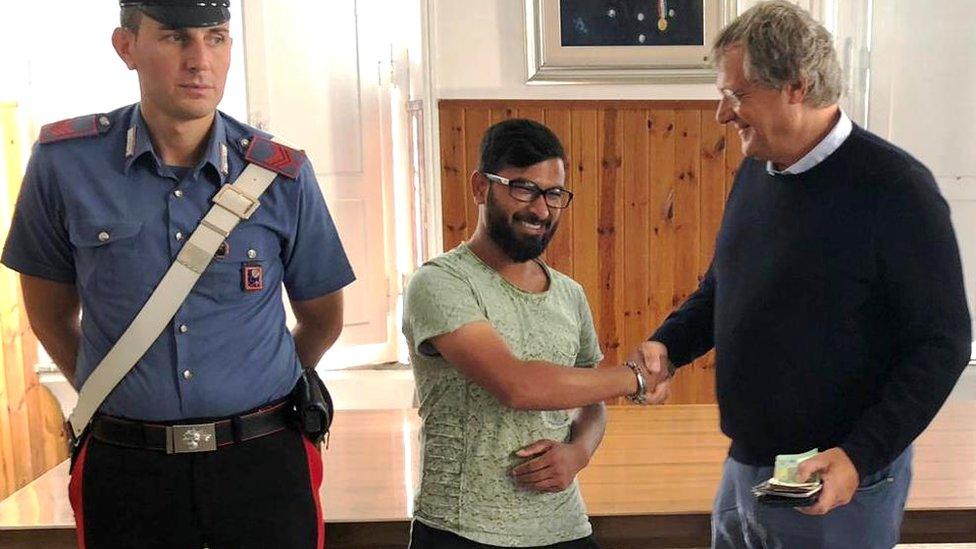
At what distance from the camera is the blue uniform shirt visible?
1.45m

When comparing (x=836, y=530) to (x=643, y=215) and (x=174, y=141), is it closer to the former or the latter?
(x=174, y=141)

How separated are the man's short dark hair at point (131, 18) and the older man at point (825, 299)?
89 cm

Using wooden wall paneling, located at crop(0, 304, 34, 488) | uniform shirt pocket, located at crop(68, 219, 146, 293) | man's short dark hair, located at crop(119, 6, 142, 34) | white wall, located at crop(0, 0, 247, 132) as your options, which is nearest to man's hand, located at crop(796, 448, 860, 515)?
uniform shirt pocket, located at crop(68, 219, 146, 293)

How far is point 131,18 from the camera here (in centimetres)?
144

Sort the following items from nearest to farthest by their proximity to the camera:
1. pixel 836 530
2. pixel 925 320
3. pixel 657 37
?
pixel 925 320 < pixel 836 530 < pixel 657 37

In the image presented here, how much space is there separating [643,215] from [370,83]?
4.14 ft

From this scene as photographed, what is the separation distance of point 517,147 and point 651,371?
1.54 feet

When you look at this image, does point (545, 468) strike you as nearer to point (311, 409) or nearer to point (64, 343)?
point (311, 409)

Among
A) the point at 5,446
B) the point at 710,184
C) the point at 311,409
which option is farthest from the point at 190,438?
the point at 710,184

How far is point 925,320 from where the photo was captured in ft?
4.27

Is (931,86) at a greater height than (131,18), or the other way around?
(131,18)

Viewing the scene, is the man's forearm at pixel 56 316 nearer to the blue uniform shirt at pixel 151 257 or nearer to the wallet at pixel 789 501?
the blue uniform shirt at pixel 151 257

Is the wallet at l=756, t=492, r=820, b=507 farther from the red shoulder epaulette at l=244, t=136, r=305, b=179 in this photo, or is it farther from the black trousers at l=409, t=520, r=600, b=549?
the red shoulder epaulette at l=244, t=136, r=305, b=179

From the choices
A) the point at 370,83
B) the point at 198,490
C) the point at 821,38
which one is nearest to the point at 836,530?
the point at 821,38
